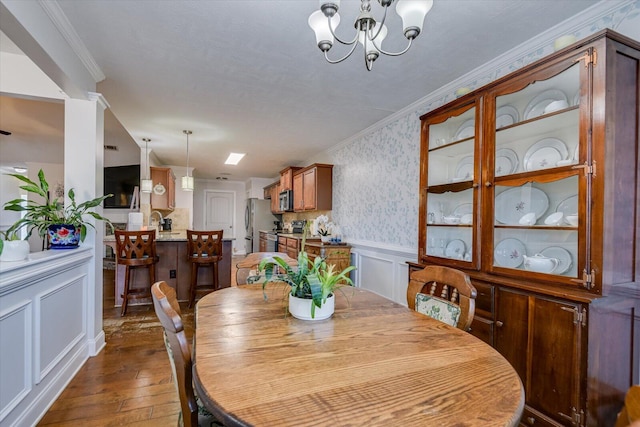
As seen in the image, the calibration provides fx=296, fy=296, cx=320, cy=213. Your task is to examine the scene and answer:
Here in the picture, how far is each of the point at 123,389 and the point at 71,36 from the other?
233 cm

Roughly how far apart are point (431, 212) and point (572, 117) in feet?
3.59

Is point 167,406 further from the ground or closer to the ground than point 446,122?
closer to the ground

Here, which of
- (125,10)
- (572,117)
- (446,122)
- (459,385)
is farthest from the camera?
(446,122)

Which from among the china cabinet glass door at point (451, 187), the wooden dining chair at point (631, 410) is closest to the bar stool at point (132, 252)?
the china cabinet glass door at point (451, 187)

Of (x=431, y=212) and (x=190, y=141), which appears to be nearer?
(x=431, y=212)

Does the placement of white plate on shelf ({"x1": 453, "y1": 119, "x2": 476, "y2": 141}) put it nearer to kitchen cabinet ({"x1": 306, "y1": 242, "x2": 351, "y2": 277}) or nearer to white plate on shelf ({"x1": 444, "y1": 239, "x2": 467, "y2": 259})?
white plate on shelf ({"x1": 444, "y1": 239, "x2": 467, "y2": 259})

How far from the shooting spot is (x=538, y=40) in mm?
1941

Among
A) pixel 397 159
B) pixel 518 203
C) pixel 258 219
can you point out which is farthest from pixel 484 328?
pixel 258 219

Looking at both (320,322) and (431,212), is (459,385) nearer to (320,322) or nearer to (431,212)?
(320,322)

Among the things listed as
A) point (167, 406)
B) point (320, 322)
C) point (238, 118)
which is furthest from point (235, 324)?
point (238, 118)

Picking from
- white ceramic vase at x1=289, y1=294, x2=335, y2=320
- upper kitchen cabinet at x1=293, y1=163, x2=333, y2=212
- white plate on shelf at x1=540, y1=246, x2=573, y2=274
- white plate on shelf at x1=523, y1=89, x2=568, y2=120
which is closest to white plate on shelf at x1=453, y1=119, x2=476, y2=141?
white plate on shelf at x1=523, y1=89, x2=568, y2=120

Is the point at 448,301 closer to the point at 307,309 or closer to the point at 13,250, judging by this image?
the point at 307,309

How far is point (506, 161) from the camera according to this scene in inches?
73.5

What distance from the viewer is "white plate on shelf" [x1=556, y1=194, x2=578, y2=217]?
1529mm
